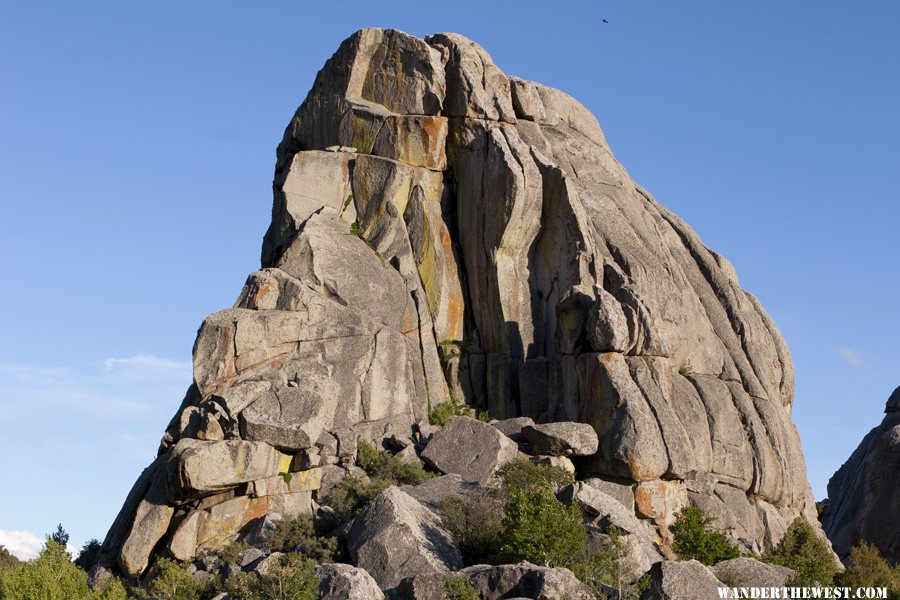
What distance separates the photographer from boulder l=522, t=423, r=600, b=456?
60.0m

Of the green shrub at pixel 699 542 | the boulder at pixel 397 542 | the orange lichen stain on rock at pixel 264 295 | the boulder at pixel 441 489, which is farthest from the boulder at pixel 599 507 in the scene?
the orange lichen stain on rock at pixel 264 295

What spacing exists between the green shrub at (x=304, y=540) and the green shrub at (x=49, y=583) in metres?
6.20

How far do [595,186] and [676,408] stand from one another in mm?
15461

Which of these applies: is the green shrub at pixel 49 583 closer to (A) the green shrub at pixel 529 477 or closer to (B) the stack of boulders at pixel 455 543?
(B) the stack of boulders at pixel 455 543

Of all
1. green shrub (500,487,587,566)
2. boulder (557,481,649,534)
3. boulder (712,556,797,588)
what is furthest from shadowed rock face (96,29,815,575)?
green shrub (500,487,587,566)

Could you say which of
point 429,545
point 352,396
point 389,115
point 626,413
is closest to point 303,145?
point 389,115

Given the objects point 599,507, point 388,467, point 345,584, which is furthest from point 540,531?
point 388,467

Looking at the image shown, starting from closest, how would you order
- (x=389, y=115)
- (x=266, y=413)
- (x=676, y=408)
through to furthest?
(x=266, y=413) → (x=676, y=408) → (x=389, y=115)

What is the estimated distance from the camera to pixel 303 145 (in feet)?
249

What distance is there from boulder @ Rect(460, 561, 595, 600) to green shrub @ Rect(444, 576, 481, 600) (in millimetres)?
860

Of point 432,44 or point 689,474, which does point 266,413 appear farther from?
point 432,44

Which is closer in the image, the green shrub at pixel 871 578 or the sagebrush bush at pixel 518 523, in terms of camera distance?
the sagebrush bush at pixel 518 523

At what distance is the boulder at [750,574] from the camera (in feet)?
160

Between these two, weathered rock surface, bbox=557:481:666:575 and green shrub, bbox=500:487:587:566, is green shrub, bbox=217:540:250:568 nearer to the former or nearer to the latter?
green shrub, bbox=500:487:587:566
